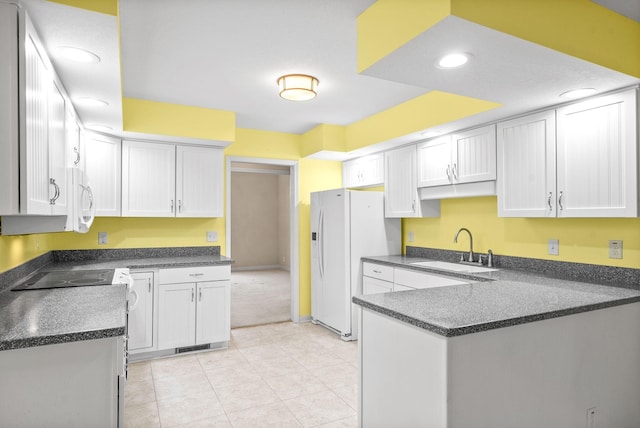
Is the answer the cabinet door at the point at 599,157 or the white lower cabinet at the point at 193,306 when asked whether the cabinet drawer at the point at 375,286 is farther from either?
the cabinet door at the point at 599,157

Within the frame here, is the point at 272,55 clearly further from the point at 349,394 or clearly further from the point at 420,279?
the point at 349,394

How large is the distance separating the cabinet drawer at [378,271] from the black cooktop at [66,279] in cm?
246

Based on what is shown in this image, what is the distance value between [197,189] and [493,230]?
117 inches

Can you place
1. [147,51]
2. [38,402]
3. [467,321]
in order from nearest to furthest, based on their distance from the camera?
1. [38,402]
2. [467,321]
3. [147,51]

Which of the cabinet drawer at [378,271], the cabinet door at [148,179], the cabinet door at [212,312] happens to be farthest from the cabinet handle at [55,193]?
the cabinet drawer at [378,271]

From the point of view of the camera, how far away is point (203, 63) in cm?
Answer: 276

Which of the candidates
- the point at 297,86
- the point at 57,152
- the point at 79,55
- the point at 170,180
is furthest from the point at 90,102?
the point at 297,86

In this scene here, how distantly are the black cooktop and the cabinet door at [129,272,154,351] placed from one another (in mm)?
395

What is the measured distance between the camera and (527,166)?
288cm

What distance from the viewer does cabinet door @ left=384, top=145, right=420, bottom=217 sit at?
13.1 feet

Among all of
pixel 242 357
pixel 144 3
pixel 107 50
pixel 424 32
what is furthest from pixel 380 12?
pixel 242 357

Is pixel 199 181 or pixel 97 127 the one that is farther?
pixel 199 181

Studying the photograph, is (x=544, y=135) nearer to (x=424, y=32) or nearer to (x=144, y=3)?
(x=424, y=32)

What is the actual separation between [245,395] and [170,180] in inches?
88.6
